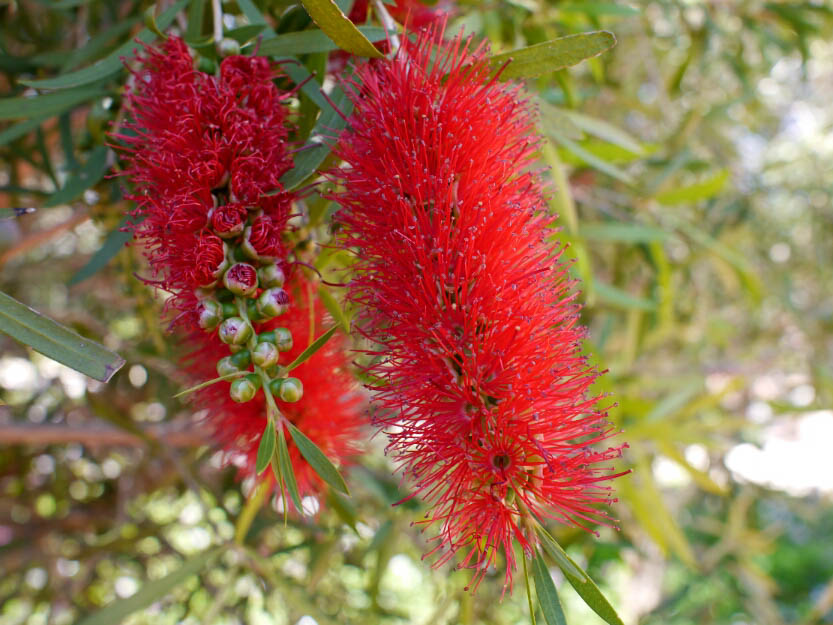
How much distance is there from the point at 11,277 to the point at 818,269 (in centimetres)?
278

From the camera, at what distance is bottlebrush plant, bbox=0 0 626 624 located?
0.65 metres

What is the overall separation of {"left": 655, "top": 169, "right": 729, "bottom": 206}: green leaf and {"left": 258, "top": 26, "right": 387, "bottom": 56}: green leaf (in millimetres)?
810

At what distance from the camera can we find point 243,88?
2.36 feet

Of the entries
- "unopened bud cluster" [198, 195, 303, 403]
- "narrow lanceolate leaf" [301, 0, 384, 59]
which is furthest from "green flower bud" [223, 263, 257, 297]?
"narrow lanceolate leaf" [301, 0, 384, 59]

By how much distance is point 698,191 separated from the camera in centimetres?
130

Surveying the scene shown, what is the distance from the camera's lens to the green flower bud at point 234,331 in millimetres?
626

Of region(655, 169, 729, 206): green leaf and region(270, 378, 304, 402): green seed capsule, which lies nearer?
region(270, 378, 304, 402): green seed capsule

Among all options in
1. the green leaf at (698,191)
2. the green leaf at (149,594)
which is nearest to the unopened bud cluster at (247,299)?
the green leaf at (149,594)

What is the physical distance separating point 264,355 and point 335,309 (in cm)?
14

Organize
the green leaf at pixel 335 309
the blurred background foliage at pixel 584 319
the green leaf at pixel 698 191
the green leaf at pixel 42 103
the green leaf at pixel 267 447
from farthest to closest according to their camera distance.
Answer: the green leaf at pixel 698 191 → the blurred background foliage at pixel 584 319 → the green leaf at pixel 42 103 → the green leaf at pixel 335 309 → the green leaf at pixel 267 447

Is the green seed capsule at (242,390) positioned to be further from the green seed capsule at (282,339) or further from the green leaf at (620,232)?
the green leaf at (620,232)

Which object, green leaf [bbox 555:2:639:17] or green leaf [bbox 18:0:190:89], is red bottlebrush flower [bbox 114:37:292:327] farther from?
green leaf [bbox 555:2:639:17]

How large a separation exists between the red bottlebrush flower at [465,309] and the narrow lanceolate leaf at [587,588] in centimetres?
4

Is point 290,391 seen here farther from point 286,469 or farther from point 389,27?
point 389,27
